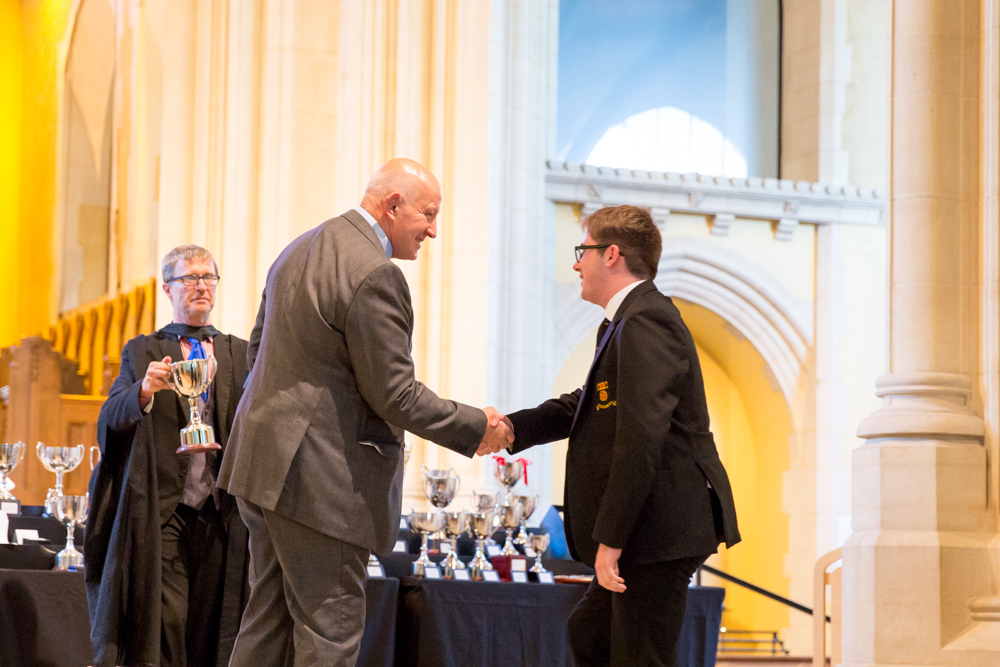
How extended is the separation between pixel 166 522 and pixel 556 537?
9.52 feet

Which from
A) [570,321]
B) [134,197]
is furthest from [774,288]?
[134,197]

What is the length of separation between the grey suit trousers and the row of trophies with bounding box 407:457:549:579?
1460 millimetres

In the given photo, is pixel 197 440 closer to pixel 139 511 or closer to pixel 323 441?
pixel 139 511

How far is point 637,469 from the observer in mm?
2719

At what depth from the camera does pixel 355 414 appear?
8.98 feet

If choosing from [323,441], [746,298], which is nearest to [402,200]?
[323,441]

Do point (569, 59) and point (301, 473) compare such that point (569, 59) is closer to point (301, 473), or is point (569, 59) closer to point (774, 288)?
point (774, 288)

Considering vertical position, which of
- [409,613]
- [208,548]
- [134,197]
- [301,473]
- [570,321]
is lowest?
[409,613]

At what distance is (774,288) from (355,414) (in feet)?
24.4

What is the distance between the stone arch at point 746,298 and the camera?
9555mm

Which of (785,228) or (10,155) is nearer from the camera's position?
(785,228)

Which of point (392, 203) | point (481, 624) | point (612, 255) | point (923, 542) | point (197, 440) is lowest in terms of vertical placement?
point (481, 624)

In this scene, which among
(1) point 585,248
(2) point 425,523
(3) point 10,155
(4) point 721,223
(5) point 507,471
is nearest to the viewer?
(1) point 585,248

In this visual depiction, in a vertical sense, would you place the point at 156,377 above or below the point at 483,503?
above
